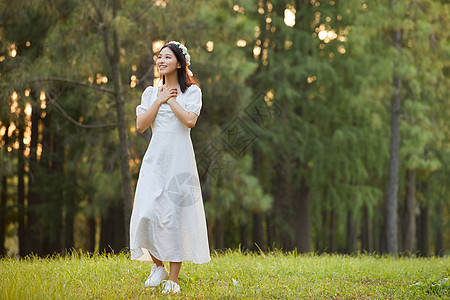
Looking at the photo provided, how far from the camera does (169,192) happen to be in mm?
3928

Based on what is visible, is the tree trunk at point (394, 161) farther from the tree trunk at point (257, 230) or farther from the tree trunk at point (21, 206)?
the tree trunk at point (21, 206)

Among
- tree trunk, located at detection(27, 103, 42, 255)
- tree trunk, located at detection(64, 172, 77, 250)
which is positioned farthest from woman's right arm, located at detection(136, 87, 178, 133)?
tree trunk, located at detection(27, 103, 42, 255)

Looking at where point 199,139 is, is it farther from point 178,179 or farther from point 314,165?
point 178,179

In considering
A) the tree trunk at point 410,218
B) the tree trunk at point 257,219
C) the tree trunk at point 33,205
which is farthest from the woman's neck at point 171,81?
the tree trunk at point 410,218

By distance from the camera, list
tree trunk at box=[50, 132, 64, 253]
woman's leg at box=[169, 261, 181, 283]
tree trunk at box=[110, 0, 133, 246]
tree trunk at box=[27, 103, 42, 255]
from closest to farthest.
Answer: woman's leg at box=[169, 261, 181, 283], tree trunk at box=[110, 0, 133, 246], tree trunk at box=[50, 132, 64, 253], tree trunk at box=[27, 103, 42, 255]

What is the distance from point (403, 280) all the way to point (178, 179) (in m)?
2.53

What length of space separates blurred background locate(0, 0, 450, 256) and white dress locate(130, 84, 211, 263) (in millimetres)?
5349

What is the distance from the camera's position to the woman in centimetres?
391

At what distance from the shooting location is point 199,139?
1266 centimetres

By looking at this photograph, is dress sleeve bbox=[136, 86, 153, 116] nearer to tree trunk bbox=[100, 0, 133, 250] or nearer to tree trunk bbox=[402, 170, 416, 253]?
tree trunk bbox=[100, 0, 133, 250]

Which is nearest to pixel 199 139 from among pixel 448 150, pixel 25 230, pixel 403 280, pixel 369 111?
pixel 369 111

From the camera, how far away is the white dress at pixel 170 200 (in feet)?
12.8

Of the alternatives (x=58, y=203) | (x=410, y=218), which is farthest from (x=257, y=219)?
(x=58, y=203)

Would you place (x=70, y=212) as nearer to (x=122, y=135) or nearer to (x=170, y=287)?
(x=122, y=135)
